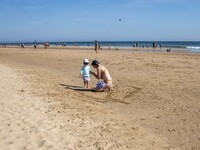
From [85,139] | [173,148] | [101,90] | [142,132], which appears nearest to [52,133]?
[85,139]

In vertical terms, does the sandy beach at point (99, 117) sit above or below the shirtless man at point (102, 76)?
below

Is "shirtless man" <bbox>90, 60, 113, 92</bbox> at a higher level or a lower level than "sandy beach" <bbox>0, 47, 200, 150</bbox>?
higher

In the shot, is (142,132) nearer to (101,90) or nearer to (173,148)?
(173,148)

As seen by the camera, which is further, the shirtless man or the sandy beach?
the shirtless man

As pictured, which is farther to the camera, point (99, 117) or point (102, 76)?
point (102, 76)

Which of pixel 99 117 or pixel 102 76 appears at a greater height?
pixel 102 76

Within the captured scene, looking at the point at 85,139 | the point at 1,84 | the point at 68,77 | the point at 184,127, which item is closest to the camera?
the point at 85,139

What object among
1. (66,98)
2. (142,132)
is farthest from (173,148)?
(66,98)

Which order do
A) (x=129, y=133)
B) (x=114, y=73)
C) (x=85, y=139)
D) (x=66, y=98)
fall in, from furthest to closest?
(x=114, y=73) < (x=66, y=98) < (x=129, y=133) < (x=85, y=139)

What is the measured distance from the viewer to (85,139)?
684 cm

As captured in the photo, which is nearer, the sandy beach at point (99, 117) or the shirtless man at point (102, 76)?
the sandy beach at point (99, 117)

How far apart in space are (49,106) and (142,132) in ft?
9.72

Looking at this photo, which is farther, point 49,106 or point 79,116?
point 49,106

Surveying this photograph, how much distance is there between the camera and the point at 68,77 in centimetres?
1673
